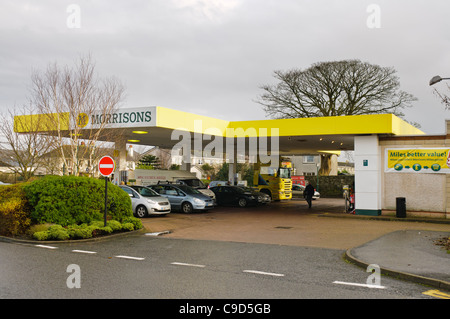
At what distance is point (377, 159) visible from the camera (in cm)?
2078

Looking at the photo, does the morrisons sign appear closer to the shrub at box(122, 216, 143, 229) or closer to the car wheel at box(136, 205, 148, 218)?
the car wheel at box(136, 205, 148, 218)

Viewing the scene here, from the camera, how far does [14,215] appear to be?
13.6 m

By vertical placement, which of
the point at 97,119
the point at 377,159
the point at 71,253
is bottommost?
the point at 71,253

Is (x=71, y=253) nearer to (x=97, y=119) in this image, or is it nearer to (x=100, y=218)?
(x=100, y=218)

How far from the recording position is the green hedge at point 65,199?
45.7 feet

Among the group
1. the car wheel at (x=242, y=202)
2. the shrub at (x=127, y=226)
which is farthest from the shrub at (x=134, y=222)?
the car wheel at (x=242, y=202)

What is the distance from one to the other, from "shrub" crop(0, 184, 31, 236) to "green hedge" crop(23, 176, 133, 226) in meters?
0.21

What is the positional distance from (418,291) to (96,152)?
18.0 m

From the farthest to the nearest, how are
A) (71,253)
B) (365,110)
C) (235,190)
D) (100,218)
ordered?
(365,110) → (235,190) → (100,218) → (71,253)

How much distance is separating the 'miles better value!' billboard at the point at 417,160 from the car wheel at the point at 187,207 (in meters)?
9.62

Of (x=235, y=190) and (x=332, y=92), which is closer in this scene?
(x=235, y=190)

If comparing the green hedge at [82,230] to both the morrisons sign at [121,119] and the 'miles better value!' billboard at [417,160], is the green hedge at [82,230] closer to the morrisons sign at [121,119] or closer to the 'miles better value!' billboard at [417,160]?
the morrisons sign at [121,119]

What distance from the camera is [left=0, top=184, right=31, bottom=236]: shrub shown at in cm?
1357
